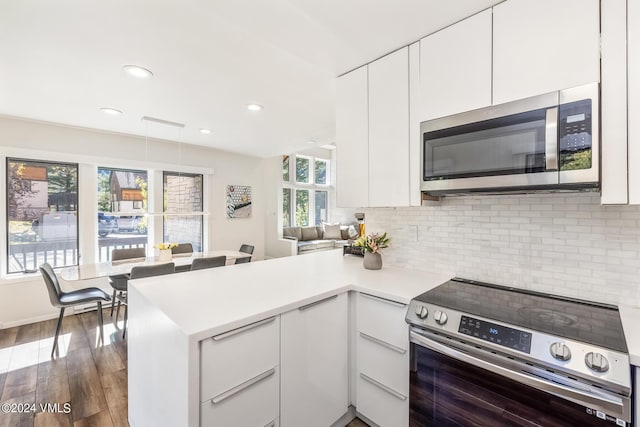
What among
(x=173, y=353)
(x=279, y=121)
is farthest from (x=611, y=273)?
(x=279, y=121)

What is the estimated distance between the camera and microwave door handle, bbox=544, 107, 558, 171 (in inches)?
45.6

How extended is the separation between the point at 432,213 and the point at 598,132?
973 mm

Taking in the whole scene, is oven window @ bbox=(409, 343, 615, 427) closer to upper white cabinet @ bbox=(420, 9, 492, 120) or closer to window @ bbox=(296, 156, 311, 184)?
upper white cabinet @ bbox=(420, 9, 492, 120)

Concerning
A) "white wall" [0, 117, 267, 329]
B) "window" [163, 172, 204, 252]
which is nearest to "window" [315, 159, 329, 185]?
"white wall" [0, 117, 267, 329]

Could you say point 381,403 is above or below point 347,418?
above

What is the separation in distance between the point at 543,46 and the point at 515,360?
4.31 ft

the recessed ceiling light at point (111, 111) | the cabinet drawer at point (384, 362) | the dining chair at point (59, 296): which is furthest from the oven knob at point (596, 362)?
the recessed ceiling light at point (111, 111)

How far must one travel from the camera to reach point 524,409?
1041 mm

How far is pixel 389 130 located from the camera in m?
1.78

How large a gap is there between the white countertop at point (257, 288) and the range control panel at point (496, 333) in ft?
0.96

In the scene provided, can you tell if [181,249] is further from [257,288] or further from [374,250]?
[374,250]

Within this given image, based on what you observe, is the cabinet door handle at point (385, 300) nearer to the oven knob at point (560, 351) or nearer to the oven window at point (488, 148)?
the oven knob at point (560, 351)

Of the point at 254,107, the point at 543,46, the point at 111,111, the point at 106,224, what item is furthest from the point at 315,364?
the point at 106,224

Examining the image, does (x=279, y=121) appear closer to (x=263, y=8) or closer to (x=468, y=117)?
(x=263, y=8)
